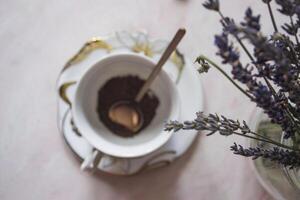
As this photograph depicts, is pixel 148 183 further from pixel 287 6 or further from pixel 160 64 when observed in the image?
pixel 287 6

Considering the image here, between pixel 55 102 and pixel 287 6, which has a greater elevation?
pixel 287 6

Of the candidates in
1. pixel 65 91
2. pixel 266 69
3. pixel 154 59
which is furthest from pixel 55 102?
pixel 266 69

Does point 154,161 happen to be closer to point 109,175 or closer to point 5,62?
point 109,175

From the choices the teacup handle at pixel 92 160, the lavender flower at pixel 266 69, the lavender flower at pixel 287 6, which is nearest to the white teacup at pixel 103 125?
the teacup handle at pixel 92 160

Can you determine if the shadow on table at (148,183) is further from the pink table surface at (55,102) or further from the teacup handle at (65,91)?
the teacup handle at (65,91)

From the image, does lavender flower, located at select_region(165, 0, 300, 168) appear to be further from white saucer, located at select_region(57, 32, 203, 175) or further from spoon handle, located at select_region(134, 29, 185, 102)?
white saucer, located at select_region(57, 32, 203, 175)

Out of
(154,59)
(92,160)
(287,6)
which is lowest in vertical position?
(92,160)
